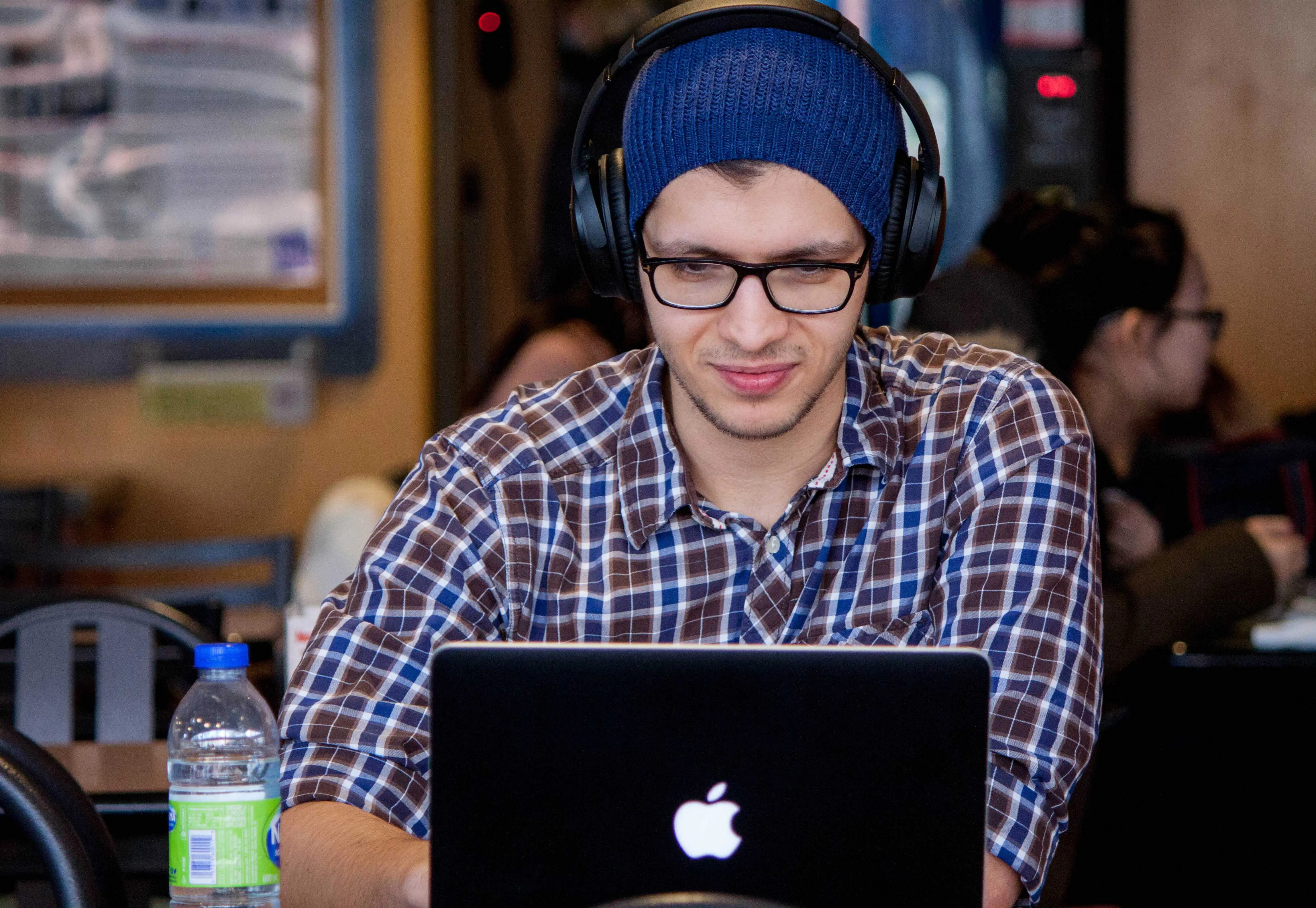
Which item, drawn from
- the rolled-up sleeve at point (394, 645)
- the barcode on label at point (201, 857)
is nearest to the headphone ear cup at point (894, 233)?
the rolled-up sleeve at point (394, 645)

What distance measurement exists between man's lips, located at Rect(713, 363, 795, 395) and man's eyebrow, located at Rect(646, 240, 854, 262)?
0.09 meters

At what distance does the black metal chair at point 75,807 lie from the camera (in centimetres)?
84

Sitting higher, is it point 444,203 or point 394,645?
point 444,203

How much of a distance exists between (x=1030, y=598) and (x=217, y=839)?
658 mm

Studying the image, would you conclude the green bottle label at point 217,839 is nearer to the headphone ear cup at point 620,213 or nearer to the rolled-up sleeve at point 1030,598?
the rolled-up sleeve at point 1030,598

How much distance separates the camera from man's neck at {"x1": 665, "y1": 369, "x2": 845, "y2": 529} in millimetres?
1353

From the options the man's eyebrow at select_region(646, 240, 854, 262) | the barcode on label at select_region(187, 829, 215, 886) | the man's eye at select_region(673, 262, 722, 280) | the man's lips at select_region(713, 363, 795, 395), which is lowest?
the barcode on label at select_region(187, 829, 215, 886)

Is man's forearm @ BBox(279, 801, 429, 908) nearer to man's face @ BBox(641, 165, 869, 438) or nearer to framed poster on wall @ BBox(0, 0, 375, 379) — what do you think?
man's face @ BBox(641, 165, 869, 438)

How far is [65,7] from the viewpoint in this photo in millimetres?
3682

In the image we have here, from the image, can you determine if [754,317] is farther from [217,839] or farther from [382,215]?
[382,215]

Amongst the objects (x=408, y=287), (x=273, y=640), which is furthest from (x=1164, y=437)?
(x=273, y=640)

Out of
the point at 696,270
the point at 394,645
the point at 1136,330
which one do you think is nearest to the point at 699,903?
the point at 394,645

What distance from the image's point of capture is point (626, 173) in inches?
52.7

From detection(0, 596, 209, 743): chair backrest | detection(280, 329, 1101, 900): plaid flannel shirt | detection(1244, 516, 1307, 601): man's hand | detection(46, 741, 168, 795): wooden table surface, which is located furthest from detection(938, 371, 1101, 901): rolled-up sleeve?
detection(1244, 516, 1307, 601): man's hand
